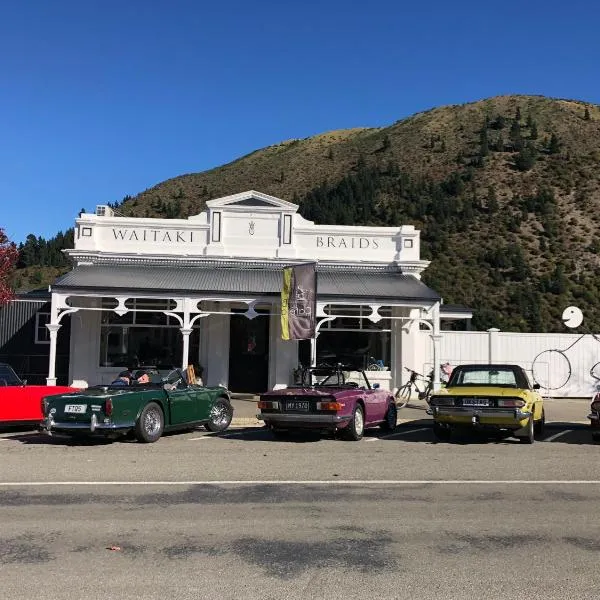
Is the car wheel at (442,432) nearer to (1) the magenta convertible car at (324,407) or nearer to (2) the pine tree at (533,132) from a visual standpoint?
(1) the magenta convertible car at (324,407)

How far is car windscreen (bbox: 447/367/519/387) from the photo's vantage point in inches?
521

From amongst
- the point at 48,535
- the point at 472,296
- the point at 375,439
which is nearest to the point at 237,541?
the point at 48,535

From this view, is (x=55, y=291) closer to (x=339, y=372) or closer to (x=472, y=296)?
(x=339, y=372)

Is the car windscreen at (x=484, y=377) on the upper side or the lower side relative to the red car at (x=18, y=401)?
upper

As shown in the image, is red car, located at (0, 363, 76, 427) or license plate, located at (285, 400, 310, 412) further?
red car, located at (0, 363, 76, 427)

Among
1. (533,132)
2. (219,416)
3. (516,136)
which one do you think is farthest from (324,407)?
(533,132)

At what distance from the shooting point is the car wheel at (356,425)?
1242cm

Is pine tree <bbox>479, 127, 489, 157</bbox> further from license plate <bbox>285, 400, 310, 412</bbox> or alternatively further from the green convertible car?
license plate <bbox>285, 400, 310, 412</bbox>

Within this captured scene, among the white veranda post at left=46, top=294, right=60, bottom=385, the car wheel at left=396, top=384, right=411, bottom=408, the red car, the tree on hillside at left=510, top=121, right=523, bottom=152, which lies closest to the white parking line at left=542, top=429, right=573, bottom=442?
the car wheel at left=396, top=384, right=411, bottom=408

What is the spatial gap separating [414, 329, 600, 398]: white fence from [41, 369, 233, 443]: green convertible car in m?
11.2

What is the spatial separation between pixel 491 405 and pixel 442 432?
49.1 inches

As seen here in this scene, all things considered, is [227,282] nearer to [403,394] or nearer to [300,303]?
[300,303]

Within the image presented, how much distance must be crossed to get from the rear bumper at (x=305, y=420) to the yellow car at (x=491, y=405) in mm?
1772

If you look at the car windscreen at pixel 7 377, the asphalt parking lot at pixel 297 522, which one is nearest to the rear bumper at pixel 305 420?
the asphalt parking lot at pixel 297 522
